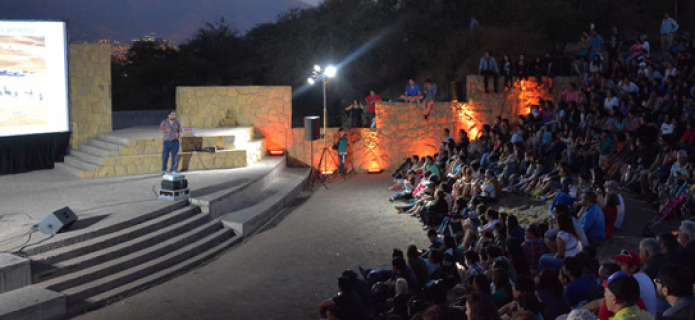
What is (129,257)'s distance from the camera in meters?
9.29

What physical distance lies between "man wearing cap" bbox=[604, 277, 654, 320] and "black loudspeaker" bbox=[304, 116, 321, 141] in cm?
1219

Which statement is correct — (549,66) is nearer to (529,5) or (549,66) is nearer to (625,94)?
(625,94)

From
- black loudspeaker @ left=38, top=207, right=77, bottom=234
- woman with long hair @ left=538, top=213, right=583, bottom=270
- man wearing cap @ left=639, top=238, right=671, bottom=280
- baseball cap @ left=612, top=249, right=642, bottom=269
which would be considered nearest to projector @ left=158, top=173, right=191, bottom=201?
black loudspeaker @ left=38, top=207, right=77, bottom=234

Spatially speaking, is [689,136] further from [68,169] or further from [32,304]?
[68,169]

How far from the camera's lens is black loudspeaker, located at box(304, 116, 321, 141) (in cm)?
1645

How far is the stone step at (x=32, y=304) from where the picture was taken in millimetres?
7133

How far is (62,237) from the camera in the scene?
8945 millimetres

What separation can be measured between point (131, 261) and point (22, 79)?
5991 mm

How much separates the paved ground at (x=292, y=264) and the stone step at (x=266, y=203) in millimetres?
246

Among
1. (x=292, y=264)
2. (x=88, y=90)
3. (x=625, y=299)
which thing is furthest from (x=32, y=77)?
(x=625, y=299)

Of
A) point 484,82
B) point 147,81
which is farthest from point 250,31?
point 484,82

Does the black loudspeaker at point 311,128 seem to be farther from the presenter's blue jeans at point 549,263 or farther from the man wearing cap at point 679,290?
the man wearing cap at point 679,290

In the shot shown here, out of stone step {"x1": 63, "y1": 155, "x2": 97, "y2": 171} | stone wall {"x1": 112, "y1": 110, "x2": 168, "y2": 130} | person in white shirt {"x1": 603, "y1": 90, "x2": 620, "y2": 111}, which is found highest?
person in white shirt {"x1": 603, "y1": 90, "x2": 620, "y2": 111}

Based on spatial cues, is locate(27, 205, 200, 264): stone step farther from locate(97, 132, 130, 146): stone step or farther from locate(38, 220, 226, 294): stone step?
locate(97, 132, 130, 146): stone step
